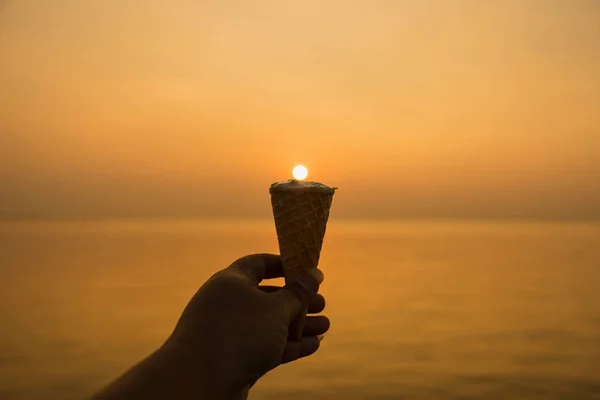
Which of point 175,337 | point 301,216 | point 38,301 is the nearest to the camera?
point 175,337

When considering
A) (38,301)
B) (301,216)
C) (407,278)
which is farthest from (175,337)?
(407,278)

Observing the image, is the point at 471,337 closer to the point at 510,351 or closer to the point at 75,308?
the point at 510,351

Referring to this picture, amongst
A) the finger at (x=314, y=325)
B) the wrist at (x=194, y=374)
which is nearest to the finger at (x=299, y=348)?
the finger at (x=314, y=325)

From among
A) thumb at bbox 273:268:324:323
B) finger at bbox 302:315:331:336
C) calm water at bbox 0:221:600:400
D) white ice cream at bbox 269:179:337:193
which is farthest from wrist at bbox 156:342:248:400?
calm water at bbox 0:221:600:400

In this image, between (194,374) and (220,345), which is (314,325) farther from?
(194,374)

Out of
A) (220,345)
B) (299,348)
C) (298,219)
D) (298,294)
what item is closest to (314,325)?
(299,348)

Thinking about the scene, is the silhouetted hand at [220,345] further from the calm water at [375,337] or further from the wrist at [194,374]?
the calm water at [375,337]

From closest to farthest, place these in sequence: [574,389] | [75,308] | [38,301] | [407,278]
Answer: [574,389] → [75,308] → [38,301] → [407,278]

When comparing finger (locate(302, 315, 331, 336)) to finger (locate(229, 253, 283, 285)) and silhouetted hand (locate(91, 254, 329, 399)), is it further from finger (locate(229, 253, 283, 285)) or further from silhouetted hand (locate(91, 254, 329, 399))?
silhouetted hand (locate(91, 254, 329, 399))
